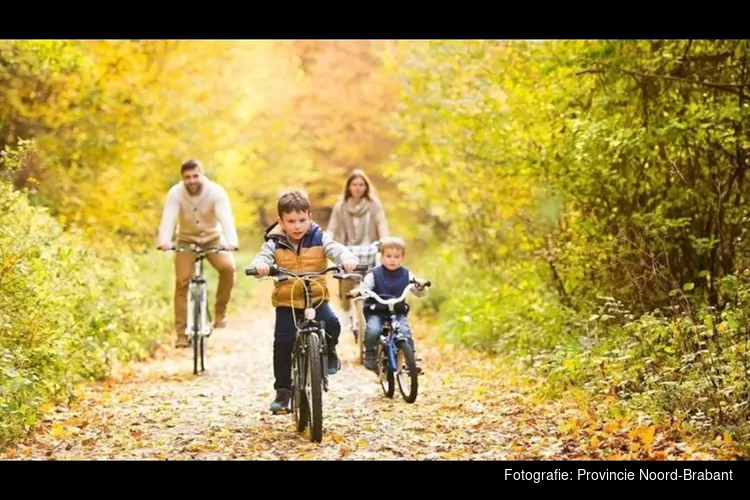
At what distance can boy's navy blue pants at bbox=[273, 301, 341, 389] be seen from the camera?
8.96m

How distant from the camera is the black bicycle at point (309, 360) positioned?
A: 836 centimetres

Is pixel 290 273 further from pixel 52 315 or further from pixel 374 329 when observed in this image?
pixel 52 315

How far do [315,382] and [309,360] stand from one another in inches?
6.7

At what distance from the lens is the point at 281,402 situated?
9.23 m

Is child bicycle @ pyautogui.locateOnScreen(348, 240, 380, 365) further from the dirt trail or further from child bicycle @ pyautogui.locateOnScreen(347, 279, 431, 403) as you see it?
child bicycle @ pyautogui.locateOnScreen(347, 279, 431, 403)

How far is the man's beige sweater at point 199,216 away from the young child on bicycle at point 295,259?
136 inches

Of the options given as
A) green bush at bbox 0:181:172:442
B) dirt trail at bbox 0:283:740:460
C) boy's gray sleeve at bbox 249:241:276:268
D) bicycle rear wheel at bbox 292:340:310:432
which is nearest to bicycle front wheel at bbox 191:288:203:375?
dirt trail at bbox 0:283:740:460

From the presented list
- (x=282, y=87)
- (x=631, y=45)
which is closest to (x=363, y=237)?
(x=631, y=45)

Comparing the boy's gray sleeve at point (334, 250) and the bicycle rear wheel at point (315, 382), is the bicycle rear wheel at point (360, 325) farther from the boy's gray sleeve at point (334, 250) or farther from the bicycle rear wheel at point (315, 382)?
the bicycle rear wheel at point (315, 382)

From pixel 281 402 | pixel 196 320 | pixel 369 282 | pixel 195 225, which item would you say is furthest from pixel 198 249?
pixel 281 402

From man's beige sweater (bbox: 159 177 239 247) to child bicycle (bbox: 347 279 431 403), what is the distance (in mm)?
2465

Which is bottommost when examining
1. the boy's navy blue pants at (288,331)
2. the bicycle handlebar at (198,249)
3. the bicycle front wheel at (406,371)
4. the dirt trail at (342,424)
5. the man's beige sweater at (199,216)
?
the dirt trail at (342,424)

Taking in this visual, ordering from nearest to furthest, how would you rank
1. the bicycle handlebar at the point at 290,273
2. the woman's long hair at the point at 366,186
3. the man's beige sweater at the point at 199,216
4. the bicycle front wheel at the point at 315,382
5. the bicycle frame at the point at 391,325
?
the bicycle front wheel at the point at 315,382 → the bicycle handlebar at the point at 290,273 → the bicycle frame at the point at 391,325 → the man's beige sweater at the point at 199,216 → the woman's long hair at the point at 366,186

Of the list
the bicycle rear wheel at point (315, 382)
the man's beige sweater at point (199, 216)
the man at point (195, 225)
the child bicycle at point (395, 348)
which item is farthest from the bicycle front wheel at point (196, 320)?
the bicycle rear wheel at point (315, 382)
